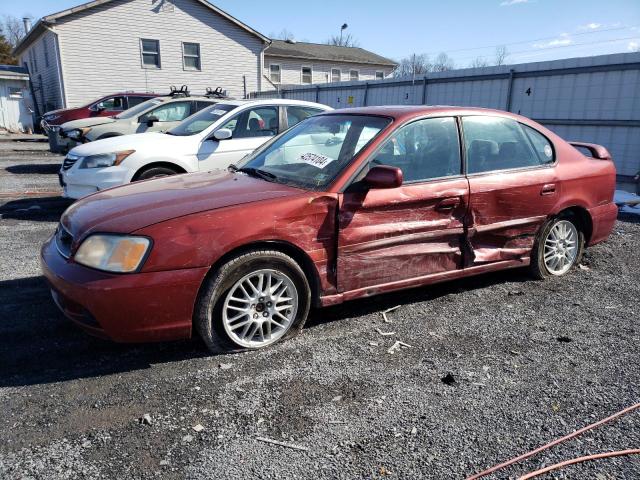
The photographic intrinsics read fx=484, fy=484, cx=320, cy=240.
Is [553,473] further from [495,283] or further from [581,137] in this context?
[581,137]

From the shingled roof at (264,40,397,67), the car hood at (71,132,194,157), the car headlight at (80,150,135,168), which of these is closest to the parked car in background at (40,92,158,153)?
the car hood at (71,132,194,157)

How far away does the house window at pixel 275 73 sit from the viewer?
32500 mm

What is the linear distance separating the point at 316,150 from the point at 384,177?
79cm

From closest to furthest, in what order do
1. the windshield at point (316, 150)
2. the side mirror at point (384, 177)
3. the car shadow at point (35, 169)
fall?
the side mirror at point (384, 177), the windshield at point (316, 150), the car shadow at point (35, 169)

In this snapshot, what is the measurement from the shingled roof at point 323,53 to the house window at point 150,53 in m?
10.1

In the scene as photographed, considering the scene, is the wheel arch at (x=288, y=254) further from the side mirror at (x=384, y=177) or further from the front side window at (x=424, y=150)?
the front side window at (x=424, y=150)

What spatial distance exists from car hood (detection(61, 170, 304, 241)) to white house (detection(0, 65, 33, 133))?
25078 mm

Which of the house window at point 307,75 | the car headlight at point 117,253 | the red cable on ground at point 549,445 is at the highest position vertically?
the house window at point 307,75

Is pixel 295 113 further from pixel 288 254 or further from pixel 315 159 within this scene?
pixel 288 254

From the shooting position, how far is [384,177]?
3.37m

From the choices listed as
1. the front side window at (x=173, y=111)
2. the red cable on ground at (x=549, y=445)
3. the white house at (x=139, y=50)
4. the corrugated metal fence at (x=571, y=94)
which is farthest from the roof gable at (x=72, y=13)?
the red cable on ground at (x=549, y=445)

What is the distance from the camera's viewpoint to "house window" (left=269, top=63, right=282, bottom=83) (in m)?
32.5

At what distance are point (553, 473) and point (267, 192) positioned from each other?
2.34 metres

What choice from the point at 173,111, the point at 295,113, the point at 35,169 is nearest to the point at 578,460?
the point at 295,113
